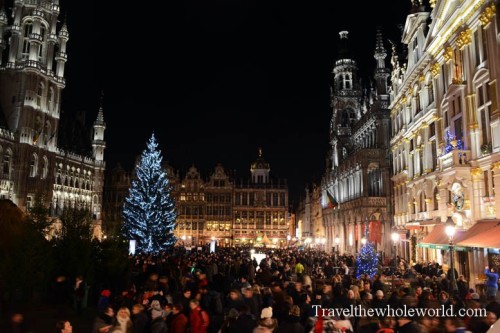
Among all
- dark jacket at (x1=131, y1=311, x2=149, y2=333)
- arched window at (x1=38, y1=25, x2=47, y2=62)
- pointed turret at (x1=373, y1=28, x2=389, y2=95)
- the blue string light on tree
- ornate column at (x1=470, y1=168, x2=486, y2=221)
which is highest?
arched window at (x1=38, y1=25, x2=47, y2=62)

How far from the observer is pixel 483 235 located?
17.0 metres

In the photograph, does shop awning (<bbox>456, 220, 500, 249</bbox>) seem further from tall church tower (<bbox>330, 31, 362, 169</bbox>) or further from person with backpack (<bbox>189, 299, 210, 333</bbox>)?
tall church tower (<bbox>330, 31, 362, 169</bbox>)

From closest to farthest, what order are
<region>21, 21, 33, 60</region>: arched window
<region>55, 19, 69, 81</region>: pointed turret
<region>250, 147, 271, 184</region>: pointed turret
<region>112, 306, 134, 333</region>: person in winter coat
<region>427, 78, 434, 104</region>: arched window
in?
<region>112, 306, 134, 333</region>: person in winter coat < <region>427, 78, 434, 104</region>: arched window < <region>21, 21, 33, 60</region>: arched window < <region>55, 19, 69, 81</region>: pointed turret < <region>250, 147, 271, 184</region>: pointed turret

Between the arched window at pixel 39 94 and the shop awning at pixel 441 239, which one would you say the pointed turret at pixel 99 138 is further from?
the shop awning at pixel 441 239

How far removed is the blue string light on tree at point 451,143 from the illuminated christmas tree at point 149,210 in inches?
873

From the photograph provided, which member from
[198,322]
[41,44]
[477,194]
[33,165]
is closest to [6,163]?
[33,165]

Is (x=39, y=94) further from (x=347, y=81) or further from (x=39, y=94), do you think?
(x=347, y=81)

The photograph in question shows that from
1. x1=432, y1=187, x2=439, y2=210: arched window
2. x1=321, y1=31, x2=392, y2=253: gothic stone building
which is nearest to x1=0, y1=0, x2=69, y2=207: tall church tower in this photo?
x1=321, y1=31, x2=392, y2=253: gothic stone building

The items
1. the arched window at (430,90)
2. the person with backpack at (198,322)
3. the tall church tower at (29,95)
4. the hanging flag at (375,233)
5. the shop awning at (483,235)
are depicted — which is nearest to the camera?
the person with backpack at (198,322)

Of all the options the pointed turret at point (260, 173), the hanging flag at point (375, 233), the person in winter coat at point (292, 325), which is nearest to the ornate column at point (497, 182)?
the person in winter coat at point (292, 325)

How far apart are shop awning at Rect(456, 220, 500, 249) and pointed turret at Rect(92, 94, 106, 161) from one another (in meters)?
71.1

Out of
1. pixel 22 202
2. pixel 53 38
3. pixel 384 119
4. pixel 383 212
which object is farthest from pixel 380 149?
pixel 53 38

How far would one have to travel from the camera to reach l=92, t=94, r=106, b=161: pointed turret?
7912cm

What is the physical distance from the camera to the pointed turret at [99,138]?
260 ft
